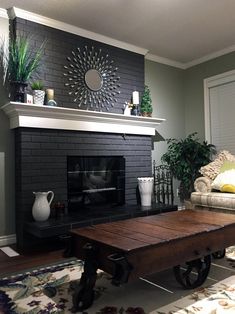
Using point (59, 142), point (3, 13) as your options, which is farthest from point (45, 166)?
point (3, 13)

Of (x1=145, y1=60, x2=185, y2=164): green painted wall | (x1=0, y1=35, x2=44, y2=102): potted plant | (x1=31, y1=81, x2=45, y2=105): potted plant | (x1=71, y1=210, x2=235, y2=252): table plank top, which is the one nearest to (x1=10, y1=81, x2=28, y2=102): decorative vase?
(x1=0, y1=35, x2=44, y2=102): potted plant

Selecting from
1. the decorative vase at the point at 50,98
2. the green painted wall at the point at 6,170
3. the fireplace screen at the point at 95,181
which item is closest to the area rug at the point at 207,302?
the fireplace screen at the point at 95,181

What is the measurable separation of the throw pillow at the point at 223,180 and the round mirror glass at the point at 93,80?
6.68 ft

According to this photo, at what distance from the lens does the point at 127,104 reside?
420 cm

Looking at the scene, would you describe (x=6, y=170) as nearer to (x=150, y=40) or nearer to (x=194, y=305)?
(x=194, y=305)

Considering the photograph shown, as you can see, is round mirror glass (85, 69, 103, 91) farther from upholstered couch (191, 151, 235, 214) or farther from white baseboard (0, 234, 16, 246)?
white baseboard (0, 234, 16, 246)

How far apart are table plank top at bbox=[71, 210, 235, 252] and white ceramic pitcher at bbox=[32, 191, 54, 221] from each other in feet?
3.75

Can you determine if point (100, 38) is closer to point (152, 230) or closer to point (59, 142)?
point (59, 142)

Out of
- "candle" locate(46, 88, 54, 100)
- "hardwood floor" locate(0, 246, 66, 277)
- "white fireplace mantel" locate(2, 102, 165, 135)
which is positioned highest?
"candle" locate(46, 88, 54, 100)

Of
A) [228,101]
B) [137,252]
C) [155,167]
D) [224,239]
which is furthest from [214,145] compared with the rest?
[137,252]

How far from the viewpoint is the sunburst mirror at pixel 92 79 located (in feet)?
12.2

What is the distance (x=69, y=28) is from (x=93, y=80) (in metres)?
0.72

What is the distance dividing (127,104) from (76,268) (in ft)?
8.40

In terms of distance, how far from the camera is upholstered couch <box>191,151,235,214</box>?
3.31m
